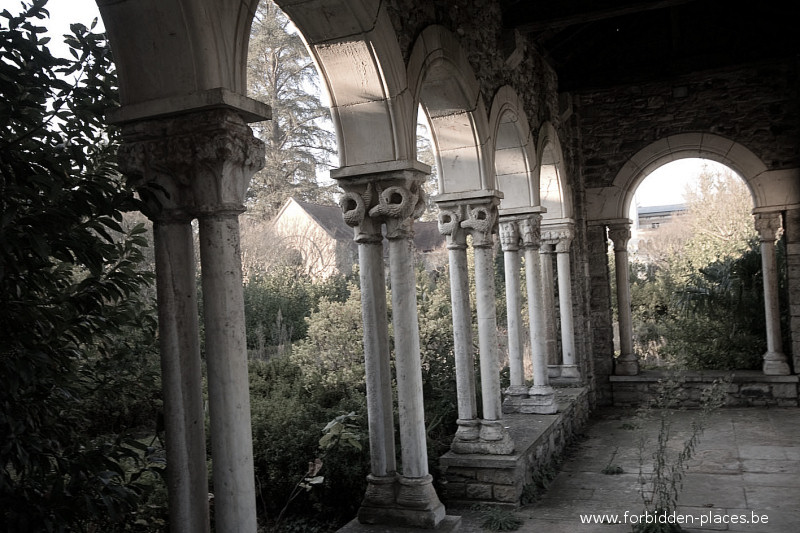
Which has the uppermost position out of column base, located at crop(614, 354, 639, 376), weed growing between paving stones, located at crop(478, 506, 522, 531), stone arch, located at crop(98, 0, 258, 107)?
stone arch, located at crop(98, 0, 258, 107)

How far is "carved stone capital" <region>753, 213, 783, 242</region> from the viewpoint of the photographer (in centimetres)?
862

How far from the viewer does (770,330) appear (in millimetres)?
8594

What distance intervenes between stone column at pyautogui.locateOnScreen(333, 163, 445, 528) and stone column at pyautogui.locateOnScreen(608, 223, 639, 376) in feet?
19.9

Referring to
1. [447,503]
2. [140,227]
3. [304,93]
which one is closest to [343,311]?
[447,503]

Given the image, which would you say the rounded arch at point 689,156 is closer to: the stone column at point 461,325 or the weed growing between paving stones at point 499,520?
the stone column at point 461,325

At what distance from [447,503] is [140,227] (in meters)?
3.27

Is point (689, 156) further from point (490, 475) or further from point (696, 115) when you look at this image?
point (490, 475)

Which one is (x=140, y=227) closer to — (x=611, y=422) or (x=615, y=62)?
(x=611, y=422)

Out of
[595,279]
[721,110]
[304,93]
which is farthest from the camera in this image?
[304,93]

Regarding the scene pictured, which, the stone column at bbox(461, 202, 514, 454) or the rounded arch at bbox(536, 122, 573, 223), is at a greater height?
the rounded arch at bbox(536, 122, 573, 223)

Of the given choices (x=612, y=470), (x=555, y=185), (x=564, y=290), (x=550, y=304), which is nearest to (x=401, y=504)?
(x=612, y=470)

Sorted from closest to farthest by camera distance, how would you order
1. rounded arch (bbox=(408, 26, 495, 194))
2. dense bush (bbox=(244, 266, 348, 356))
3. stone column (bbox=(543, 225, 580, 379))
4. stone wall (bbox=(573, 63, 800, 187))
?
rounded arch (bbox=(408, 26, 495, 194)), stone column (bbox=(543, 225, 580, 379)), stone wall (bbox=(573, 63, 800, 187)), dense bush (bbox=(244, 266, 348, 356))

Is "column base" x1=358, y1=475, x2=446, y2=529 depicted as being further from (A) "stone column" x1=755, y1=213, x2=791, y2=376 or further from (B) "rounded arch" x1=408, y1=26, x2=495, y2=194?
(A) "stone column" x1=755, y1=213, x2=791, y2=376

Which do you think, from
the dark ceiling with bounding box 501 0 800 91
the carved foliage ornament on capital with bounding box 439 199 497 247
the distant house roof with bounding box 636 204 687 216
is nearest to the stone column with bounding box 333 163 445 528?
the carved foliage ornament on capital with bounding box 439 199 497 247
